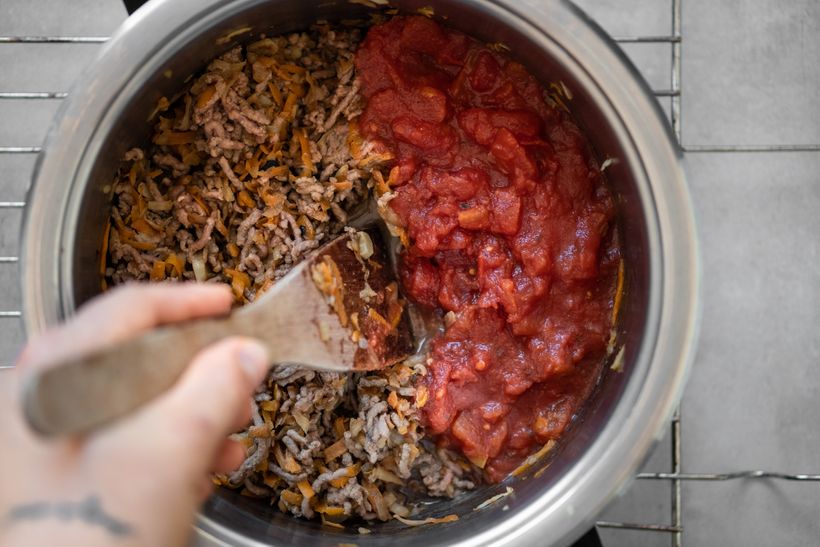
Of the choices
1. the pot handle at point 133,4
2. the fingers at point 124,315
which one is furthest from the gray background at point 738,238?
the fingers at point 124,315

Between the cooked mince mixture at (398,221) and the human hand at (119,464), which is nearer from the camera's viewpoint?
the human hand at (119,464)

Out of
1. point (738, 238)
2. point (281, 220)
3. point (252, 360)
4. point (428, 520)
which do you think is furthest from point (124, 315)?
point (738, 238)

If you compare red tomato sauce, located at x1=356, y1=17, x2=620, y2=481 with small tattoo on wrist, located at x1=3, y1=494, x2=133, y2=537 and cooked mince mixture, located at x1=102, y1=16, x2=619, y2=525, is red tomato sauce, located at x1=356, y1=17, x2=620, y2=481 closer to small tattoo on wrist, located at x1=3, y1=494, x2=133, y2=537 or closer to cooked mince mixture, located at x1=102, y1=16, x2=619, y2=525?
cooked mince mixture, located at x1=102, y1=16, x2=619, y2=525

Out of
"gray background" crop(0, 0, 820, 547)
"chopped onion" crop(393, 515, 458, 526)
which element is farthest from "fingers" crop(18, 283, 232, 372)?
"gray background" crop(0, 0, 820, 547)

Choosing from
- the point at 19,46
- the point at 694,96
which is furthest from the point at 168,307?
the point at 694,96

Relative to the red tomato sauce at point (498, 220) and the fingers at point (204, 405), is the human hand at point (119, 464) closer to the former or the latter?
the fingers at point (204, 405)
